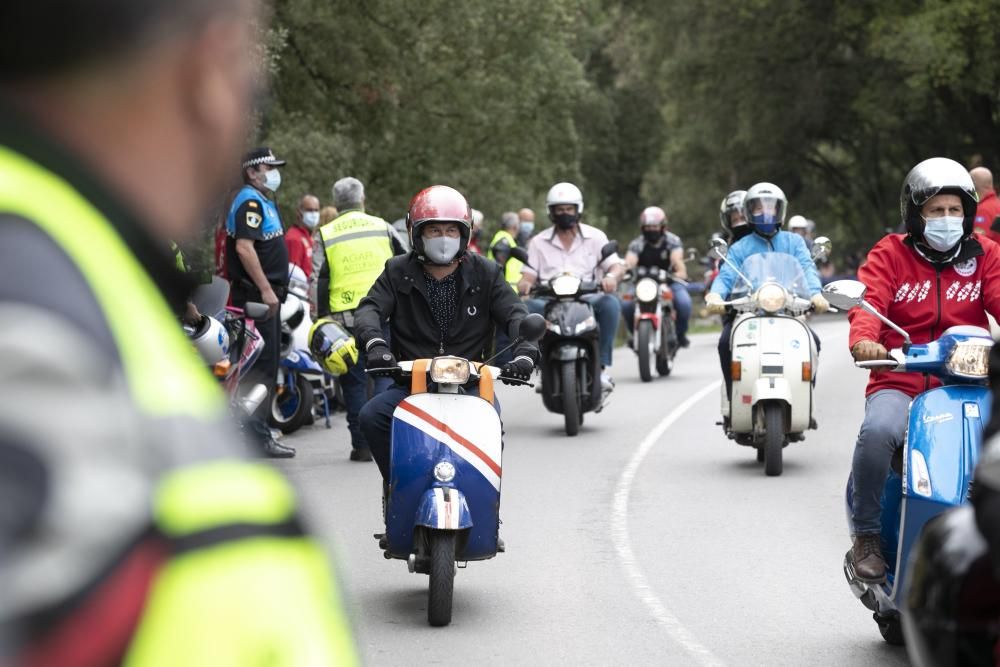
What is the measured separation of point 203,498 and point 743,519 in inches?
354

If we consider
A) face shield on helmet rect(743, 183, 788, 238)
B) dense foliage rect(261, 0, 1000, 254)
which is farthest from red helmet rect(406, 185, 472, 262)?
dense foliage rect(261, 0, 1000, 254)

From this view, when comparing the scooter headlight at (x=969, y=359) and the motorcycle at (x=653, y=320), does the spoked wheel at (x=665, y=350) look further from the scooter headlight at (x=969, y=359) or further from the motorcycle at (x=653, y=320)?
the scooter headlight at (x=969, y=359)

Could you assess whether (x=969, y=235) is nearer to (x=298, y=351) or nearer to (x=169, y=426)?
(x=169, y=426)

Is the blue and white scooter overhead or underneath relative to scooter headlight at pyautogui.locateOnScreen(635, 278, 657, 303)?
overhead

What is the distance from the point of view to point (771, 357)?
12016mm

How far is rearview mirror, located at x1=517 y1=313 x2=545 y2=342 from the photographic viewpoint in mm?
7348

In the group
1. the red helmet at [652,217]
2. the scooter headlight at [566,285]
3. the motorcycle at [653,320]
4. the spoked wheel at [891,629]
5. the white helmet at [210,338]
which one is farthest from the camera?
the red helmet at [652,217]

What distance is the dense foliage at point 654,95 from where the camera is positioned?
3081 cm

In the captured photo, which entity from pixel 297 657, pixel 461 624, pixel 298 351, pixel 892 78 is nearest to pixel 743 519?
pixel 461 624

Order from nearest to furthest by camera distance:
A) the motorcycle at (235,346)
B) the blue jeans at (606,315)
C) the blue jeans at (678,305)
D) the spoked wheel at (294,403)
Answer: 1. the motorcycle at (235,346)
2. the spoked wheel at (294,403)
3. the blue jeans at (606,315)
4. the blue jeans at (678,305)

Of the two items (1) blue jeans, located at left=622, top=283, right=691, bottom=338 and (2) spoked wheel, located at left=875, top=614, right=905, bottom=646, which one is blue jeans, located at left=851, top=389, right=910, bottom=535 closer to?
(2) spoked wheel, located at left=875, top=614, right=905, bottom=646

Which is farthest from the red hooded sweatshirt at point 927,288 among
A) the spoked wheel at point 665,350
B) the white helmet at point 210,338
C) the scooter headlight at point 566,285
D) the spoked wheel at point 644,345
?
the spoked wheel at point 665,350

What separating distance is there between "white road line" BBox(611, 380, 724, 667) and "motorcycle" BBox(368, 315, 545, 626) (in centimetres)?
79

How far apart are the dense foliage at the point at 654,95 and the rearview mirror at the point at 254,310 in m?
13.6
